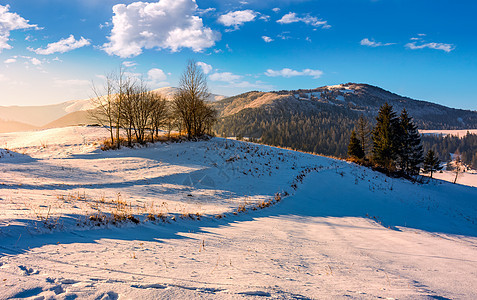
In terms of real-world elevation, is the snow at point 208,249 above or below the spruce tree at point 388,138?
below

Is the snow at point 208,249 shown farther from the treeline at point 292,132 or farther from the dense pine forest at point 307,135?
the treeline at point 292,132

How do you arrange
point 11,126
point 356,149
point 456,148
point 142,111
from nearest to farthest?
1. point 142,111
2. point 356,149
3. point 11,126
4. point 456,148

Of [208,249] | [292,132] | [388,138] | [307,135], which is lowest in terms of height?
[208,249]

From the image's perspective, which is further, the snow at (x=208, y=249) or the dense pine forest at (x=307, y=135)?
the dense pine forest at (x=307, y=135)

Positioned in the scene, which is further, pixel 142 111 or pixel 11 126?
pixel 11 126

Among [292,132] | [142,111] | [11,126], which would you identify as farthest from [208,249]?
[292,132]

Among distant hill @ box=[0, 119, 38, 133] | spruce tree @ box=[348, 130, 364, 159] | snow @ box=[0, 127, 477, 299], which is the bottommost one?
snow @ box=[0, 127, 477, 299]

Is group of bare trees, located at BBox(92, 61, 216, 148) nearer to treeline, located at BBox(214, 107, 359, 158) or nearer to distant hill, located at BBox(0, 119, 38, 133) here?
distant hill, located at BBox(0, 119, 38, 133)

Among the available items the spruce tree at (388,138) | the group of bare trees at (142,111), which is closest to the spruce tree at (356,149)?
the spruce tree at (388,138)

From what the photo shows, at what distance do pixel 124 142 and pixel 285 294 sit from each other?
24.8m

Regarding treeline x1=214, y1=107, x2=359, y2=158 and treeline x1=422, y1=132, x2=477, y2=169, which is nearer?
treeline x1=214, y1=107, x2=359, y2=158

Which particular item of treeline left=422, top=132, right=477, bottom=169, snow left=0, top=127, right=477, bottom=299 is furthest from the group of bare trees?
treeline left=422, top=132, right=477, bottom=169

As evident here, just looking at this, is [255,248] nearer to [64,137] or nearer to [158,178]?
[158,178]

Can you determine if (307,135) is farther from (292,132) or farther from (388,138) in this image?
(388,138)
